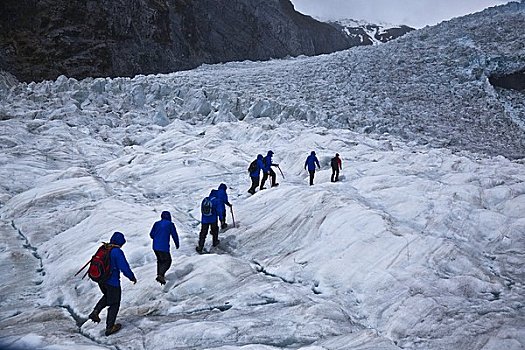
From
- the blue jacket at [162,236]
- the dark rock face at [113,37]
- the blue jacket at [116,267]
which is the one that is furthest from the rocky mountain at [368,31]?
the blue jacket at [116,267]

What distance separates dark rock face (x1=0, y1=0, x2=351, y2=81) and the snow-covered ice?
25.3 m

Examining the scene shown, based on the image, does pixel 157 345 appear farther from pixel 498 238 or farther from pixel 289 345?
pixel 498 238

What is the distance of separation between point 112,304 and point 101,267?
2.11ft

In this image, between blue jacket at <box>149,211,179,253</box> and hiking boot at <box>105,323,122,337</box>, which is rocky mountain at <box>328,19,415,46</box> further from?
hiking boot at <box>105,323,122,337</box>

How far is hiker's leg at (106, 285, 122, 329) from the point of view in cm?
653

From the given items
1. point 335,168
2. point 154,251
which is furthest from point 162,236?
point 335,168

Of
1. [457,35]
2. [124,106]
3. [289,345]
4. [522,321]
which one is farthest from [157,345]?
[457,35]

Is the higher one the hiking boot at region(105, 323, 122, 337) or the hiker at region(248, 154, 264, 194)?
the hiker at region(248, 154, 264, 194)

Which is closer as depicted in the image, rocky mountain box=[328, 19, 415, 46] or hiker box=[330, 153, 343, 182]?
hiker box=[330, 153, 343, 182]

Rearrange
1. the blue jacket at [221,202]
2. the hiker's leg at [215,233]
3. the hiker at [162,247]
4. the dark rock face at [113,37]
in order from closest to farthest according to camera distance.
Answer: the hiker at [162,247]
the hiker's leg at [215,233]
the blue jacket at [221,202]
the dark rock face at [113,37]

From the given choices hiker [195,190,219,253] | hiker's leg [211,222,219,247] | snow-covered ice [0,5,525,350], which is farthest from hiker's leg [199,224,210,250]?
snow-covered ice [0,5,525,350]

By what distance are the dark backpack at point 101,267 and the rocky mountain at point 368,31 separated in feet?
458

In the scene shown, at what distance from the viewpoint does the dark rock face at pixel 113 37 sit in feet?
145

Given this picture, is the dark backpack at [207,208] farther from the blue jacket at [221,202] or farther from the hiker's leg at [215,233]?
the blue jacket at [221,202]
